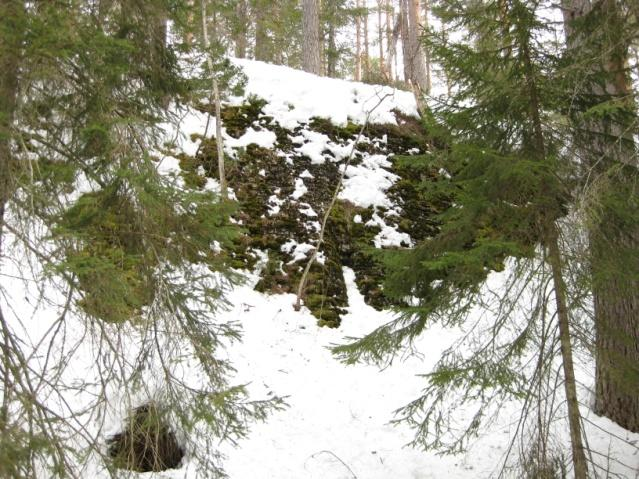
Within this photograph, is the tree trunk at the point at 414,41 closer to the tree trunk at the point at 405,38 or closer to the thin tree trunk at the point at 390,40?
the tree trunk at the point at 405,38

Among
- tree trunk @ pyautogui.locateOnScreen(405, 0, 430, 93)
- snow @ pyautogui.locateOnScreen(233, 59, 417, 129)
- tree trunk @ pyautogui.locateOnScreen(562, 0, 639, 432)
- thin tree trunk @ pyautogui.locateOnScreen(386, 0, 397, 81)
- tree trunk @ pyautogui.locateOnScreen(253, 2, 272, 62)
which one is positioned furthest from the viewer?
thin tree trunk @ pyautogui.locateOnScreen(386, 0, 397, 81)

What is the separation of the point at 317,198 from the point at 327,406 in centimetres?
392

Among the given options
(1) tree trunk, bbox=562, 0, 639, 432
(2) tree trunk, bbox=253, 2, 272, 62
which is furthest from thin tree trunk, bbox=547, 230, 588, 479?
(2) tree trunk, bbox=253, 2, 272, 62

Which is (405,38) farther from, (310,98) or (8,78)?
(8,78)

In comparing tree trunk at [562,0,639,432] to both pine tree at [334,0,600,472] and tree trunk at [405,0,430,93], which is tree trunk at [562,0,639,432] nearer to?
pine tree at [334,0,600,472]

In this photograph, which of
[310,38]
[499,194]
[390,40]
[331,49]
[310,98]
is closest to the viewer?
[499,194]

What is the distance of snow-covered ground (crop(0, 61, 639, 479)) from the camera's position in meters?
4.90

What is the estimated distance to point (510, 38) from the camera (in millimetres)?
4062

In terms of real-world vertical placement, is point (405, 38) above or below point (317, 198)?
above

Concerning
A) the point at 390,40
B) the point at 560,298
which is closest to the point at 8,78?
the point at 560,298

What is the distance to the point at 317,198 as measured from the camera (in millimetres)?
8461

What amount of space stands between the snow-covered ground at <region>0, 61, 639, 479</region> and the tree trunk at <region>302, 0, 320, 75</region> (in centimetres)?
609

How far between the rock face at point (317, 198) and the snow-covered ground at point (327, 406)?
351 mm

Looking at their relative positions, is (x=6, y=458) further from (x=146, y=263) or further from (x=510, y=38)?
(x=510, y=38)
